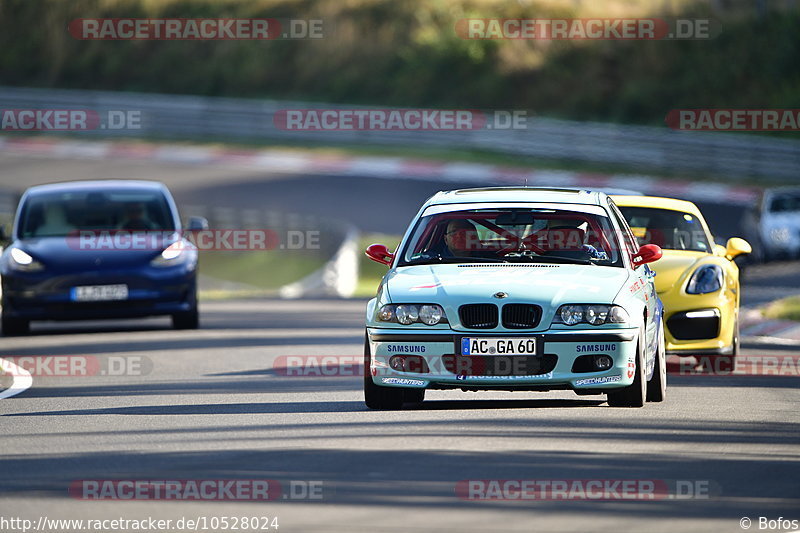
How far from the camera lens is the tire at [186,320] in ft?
61.3

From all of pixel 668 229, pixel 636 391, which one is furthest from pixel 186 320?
pixel 636 391

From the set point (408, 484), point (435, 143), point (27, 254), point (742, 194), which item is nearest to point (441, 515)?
point (408, 484)

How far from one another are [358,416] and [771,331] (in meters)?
9.57

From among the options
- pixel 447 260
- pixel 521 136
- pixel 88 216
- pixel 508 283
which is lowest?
pixel 508 283

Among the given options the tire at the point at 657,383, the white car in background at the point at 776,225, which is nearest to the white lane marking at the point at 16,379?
the tire at the point at 657,383

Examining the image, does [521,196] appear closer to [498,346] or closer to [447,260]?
[447,260]

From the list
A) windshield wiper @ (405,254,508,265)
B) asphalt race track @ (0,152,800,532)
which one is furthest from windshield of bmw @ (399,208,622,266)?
asphalt race track @ (0,152,800,532)

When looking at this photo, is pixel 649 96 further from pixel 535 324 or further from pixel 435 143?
pixel 535 324

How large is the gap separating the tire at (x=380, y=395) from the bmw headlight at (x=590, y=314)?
1.26 metres

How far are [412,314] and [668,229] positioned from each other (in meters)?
5.16

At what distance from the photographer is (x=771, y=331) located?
63.5ft

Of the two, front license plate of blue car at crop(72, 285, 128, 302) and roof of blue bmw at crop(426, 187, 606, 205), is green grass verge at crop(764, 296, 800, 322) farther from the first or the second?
roof of blue bmw at crop(426, 187, 606, 205)

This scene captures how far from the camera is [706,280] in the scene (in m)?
14.4

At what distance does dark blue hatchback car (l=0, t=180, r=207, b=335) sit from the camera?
1795cm
